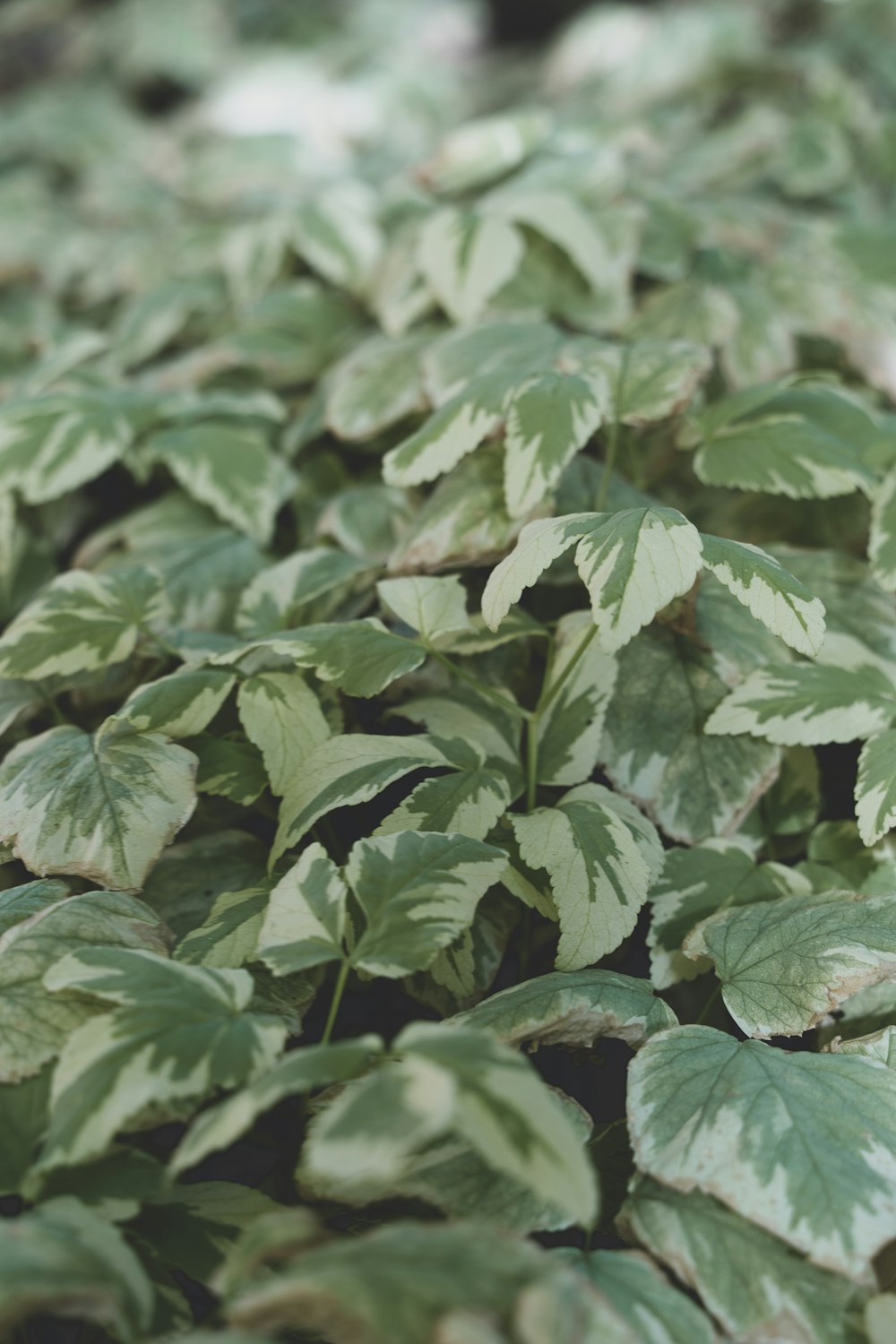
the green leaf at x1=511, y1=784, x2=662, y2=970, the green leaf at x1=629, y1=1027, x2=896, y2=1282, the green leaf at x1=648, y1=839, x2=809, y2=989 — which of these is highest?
the green leaf at x1=511, y1=784, x2=662, y2=970

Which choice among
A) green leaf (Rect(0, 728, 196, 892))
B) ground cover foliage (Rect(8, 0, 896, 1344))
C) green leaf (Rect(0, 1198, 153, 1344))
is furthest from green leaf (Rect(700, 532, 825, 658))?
green leaf (Rect(0, 1198, 153, 1344))

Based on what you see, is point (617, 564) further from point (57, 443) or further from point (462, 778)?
point (57, 443)

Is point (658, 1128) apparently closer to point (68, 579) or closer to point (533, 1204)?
point (533, 1204)

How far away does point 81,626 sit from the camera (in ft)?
3.23

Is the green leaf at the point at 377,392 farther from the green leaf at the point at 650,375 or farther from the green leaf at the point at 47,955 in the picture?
the green leaf at the point at 47,955

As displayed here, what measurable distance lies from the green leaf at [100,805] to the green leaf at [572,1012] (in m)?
0.29

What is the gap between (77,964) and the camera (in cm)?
68

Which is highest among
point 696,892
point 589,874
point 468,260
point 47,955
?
point 468,260

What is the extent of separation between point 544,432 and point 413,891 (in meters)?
0.47

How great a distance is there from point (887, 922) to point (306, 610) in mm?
631

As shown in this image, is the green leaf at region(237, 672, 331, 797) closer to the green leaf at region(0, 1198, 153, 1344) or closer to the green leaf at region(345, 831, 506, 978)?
the green leaf at region(345, 831, 506, 978)

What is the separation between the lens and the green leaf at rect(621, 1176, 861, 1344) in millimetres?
636

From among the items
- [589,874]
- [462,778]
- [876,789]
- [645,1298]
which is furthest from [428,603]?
[645,1298]

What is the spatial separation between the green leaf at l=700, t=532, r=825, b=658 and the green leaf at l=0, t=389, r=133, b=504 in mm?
769
